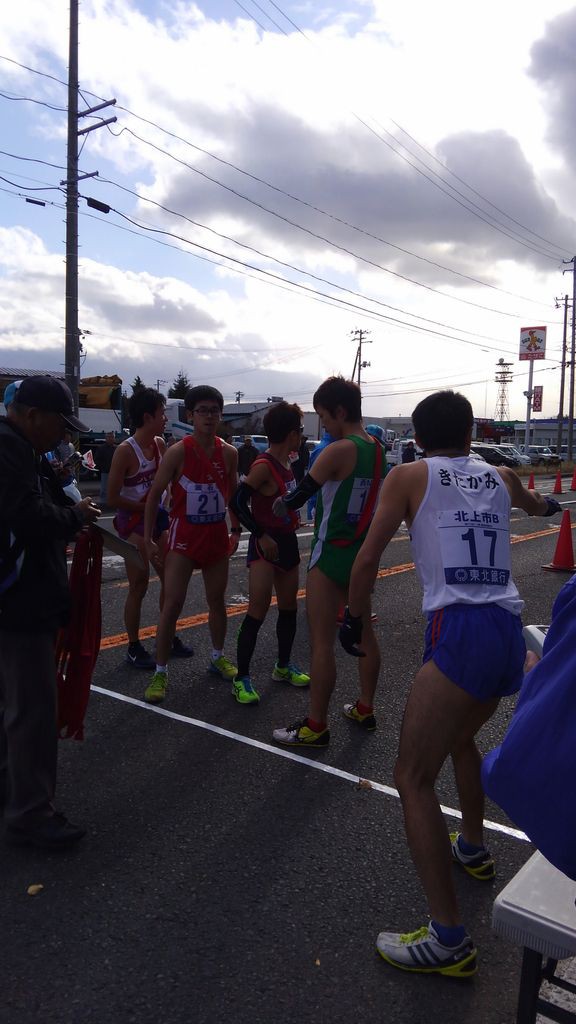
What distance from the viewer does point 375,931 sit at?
2730mm

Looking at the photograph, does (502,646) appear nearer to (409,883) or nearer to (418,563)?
(418,563)

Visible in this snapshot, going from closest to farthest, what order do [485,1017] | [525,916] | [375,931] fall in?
[525,916], [485,1017], [375,931]

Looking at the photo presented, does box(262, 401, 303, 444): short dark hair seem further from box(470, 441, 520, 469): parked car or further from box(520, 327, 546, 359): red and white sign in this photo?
box(520, 327, 546, 359): red and white sign

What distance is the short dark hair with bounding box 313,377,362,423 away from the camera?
4258 mm

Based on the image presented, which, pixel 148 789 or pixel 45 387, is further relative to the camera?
pixel 148 789

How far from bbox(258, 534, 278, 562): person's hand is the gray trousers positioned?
1864 mm

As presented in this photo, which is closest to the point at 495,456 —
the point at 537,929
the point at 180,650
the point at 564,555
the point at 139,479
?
the point at 564,555

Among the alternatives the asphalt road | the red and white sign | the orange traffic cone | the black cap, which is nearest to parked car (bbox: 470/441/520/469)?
the red and white sign

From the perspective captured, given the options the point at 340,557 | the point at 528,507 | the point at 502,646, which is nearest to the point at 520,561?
the point at 340,557

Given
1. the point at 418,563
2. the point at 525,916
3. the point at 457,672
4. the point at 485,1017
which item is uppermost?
the point at 418,563

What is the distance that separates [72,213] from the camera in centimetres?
1833

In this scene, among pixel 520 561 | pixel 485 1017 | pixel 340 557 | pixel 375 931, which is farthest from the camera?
pixel 520 561

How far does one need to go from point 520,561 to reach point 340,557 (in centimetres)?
756

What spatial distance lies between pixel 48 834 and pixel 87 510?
1368 millimetres
